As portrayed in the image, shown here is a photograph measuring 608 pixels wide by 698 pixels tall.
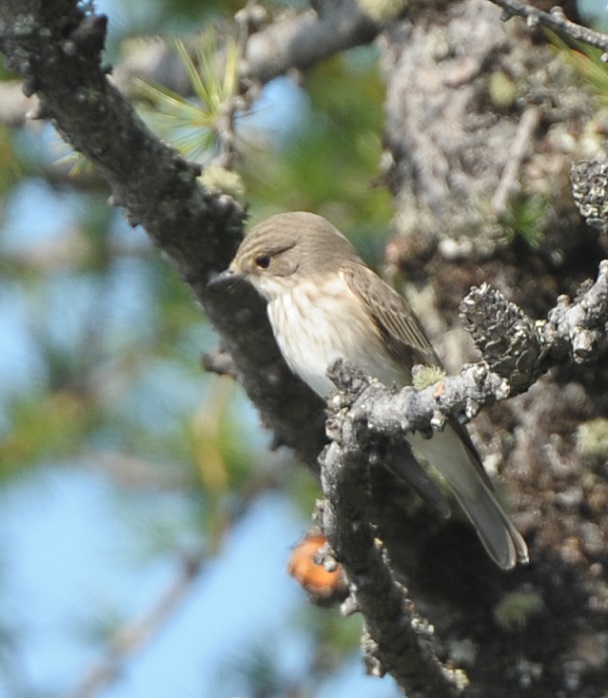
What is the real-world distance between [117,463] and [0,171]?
1277 millimetres

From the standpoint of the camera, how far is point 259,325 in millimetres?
3559

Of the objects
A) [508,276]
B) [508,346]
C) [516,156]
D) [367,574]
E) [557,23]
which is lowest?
[508,346]

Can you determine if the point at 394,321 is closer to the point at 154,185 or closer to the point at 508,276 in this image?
the point at 508,276

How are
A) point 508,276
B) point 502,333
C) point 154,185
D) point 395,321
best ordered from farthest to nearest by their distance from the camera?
point 395,321 → point 508,276 → point 154,185 → point 502,333

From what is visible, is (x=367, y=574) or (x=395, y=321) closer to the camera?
(x=367, y=574)

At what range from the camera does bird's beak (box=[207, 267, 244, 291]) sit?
3.45 m

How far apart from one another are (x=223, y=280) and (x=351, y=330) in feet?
2.90

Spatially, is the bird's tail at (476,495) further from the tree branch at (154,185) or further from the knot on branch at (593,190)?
the knot on branch at (593,190)

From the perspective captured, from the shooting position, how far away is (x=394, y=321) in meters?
4.19

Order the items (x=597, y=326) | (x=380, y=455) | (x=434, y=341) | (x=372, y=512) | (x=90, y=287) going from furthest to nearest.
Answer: (x=90, y=287) < (x=434, y=341) < (x=372, y=512) < (x=380, y=455) < (x=597, y=326)

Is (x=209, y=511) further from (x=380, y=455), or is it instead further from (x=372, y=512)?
(x=380, y=455)

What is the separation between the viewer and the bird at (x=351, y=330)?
3.74m

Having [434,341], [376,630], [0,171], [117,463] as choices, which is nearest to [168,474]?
[117,463]

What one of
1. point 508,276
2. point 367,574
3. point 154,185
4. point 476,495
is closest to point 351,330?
point 508,276
